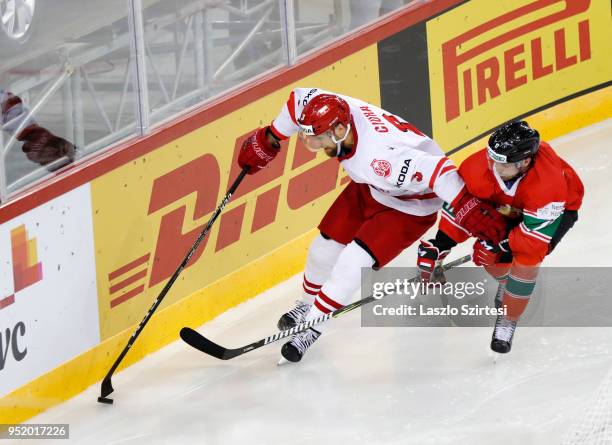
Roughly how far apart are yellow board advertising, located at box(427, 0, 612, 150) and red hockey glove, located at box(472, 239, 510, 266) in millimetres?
1686

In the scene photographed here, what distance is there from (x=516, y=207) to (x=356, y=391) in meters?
0.85

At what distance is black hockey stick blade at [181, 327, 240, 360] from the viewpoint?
4922mm

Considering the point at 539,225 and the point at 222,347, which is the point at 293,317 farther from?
the point at 539,225

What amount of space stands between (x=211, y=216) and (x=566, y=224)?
143 cm

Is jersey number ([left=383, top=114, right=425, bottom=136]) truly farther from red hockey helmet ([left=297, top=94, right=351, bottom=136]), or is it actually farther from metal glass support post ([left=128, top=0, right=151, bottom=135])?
metal glass support post ([left=128, top=0, right=151, bottom=135])

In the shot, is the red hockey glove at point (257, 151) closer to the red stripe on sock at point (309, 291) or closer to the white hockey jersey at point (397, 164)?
the white hockey jersey at point (397, 164)

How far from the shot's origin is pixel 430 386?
4.71 m

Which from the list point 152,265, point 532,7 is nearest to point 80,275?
point 152,265

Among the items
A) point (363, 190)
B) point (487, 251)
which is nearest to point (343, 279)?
point (363, 190)

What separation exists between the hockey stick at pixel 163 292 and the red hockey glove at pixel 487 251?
0.94 m

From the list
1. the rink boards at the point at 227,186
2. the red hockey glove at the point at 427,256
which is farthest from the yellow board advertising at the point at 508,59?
the red hockey glove at the point at 427,256

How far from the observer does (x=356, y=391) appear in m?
4.74

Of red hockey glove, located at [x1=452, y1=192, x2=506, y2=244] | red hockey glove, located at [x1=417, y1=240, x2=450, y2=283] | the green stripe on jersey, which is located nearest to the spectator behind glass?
red hockey glove, located at [x1=417, y1=240, x2=450, y2=283]

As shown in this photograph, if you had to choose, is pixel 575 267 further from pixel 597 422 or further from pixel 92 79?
pixel 92 79
